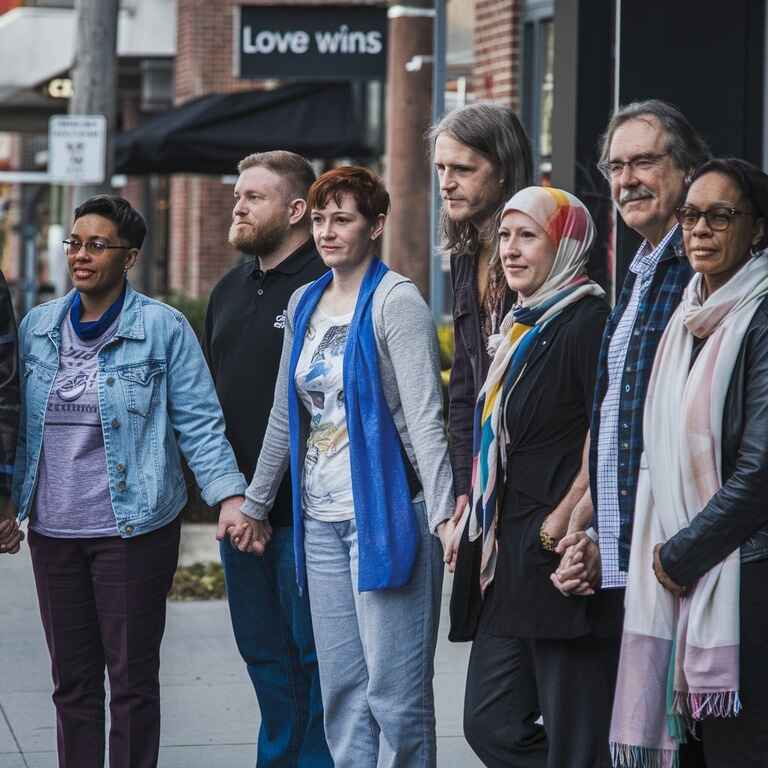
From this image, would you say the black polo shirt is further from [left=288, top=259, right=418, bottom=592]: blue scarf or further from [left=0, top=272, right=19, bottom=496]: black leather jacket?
[left=0, top=272, right=19, bottom=496]: black leather jacket

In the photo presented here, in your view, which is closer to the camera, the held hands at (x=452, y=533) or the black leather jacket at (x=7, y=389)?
the held hands at (x=452, y=533)

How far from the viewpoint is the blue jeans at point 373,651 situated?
4750mm

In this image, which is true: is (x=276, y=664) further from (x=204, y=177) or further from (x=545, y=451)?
(x=204, y=177)

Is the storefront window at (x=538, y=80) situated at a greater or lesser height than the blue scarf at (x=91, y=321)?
greater

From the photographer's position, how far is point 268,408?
5.43 m

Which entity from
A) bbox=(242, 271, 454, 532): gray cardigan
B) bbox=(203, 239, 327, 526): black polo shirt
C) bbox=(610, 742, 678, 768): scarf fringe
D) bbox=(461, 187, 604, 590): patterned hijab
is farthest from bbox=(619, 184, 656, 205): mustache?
bbox=(203, 239, 327, 526): black polo shirt

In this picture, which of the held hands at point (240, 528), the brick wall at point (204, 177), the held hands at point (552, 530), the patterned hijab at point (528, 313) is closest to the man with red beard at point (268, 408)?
the held hands at point (240, 528)

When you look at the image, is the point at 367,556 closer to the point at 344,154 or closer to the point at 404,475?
the point at 404,475

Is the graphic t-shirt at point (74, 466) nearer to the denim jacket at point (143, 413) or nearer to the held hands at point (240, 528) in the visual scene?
the denim jacket at point (143, 413)

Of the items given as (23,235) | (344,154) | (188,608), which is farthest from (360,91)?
(23,235)

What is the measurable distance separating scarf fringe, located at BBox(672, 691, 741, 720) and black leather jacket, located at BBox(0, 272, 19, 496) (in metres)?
2.06

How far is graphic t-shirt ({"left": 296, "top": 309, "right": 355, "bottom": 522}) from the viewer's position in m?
4.82

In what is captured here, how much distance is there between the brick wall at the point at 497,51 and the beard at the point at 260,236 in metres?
7.23

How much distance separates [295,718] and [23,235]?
25.7m
